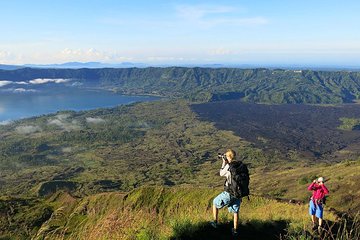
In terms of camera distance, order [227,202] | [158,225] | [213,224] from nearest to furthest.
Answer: [158,225]
[213,224]
[227,202]

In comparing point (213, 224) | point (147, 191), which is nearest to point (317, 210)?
point (213, 224)

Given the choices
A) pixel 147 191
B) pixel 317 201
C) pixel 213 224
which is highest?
pixel 213 224

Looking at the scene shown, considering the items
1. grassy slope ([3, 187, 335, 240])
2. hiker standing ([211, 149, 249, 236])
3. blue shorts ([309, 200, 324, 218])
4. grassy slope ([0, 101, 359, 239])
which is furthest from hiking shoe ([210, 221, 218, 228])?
blue shorts ([309, 200, 324, 218])

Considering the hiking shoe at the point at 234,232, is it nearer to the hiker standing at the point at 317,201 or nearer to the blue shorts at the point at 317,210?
the hiker standing at the point at 317,201

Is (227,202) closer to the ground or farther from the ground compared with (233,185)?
closer to the ground

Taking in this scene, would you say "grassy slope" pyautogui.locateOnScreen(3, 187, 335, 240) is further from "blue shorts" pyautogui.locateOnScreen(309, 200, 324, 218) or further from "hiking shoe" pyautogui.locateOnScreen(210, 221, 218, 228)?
"blue shorts" pyautogui.locateOnScreen(309, 200, 324, 218)

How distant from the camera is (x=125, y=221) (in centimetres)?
638

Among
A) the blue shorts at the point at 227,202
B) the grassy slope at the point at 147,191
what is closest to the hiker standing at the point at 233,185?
the blue shorts at the point at 227,202

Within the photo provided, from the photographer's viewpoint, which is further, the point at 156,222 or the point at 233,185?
the point at 233,185

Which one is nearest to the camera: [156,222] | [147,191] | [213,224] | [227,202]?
[156,222]

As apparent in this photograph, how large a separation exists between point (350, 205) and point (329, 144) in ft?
571

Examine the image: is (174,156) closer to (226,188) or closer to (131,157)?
(131,157)

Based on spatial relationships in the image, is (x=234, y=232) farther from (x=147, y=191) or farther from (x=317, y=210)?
(x=147, y=191)

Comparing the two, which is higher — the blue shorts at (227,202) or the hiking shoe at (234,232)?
the blue shorts at (227,202)
